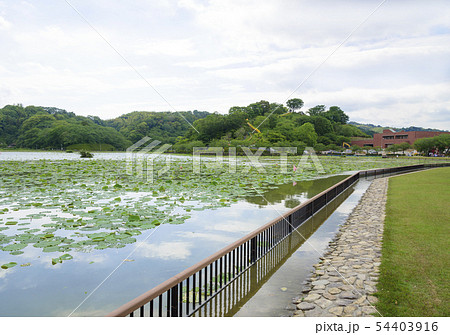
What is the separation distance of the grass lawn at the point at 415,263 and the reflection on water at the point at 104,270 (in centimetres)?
370

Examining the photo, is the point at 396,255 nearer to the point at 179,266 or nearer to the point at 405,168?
the point at 179,266

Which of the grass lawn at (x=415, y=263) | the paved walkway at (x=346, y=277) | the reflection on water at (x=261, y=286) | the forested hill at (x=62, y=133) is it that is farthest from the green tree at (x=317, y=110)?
the reflection on water at (x=261, y=286)

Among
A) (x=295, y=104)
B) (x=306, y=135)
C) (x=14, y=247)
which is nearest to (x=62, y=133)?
(x=306, y=135)

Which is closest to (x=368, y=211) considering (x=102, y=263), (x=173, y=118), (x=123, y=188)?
(x=102, y=263)

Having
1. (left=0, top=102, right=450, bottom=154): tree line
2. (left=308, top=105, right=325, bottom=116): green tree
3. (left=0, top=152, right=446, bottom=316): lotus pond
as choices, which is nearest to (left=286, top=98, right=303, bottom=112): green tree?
(left=308, top=105, right=325, bottom=116): green tree

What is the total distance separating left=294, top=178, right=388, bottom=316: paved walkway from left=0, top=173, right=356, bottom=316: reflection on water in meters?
2.55

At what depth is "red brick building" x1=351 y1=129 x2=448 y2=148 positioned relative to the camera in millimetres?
97938

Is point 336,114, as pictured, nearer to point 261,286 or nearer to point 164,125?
point 164,125

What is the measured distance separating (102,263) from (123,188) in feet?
33.2

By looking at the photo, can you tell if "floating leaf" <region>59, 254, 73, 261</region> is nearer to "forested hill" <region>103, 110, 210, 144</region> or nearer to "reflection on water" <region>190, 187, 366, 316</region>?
"reflection on water" <region>190, 187, 366, 316</region>

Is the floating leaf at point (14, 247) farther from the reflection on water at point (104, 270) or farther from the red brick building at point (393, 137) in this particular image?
the red brick building at point (393, 137)

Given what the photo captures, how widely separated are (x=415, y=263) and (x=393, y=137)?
113076 millimetres

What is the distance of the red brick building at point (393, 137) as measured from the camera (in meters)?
97.9

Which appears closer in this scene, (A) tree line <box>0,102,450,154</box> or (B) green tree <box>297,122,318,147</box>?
(A) tree line <box>0,102,450,154</box>
